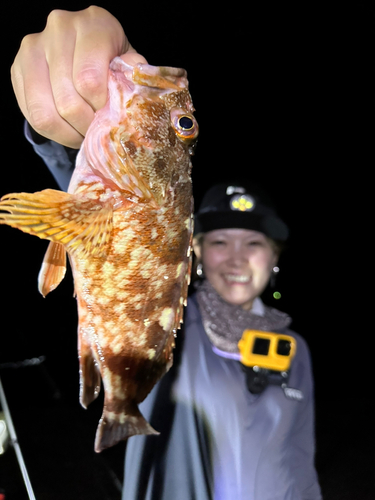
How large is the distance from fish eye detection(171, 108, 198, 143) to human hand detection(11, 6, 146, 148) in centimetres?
15

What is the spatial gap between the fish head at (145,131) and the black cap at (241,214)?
1.24 m

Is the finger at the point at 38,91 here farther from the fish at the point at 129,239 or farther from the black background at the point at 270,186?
the black background at the point at 270,186

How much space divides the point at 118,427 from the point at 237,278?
1.37m

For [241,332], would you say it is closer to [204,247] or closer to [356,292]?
[204,247]

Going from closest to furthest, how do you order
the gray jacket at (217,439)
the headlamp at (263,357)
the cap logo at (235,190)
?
1. the gray jacket at (217,439)
2. the headlamp at (263,357)
3. the cap logo at (235,190)

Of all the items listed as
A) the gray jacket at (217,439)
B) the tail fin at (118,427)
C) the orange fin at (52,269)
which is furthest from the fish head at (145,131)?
the gray jacket at (217,439)

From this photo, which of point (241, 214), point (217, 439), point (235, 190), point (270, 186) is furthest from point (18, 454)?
point (270, 186)

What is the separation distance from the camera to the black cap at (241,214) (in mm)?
2094

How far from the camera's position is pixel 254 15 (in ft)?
13.9

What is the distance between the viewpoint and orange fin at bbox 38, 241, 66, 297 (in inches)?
30.3

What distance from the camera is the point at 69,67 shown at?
2.63 ft

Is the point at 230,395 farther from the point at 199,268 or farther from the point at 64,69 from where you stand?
the point at 64,69

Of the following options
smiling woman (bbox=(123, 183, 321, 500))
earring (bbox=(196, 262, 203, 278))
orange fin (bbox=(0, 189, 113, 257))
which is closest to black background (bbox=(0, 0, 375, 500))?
earring (bbox=(196, 262, 203, 278))

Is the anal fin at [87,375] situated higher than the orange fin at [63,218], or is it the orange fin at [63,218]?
the orange fin at [63,218]
